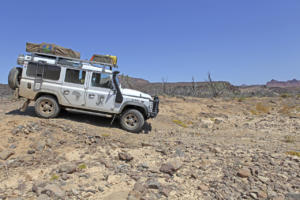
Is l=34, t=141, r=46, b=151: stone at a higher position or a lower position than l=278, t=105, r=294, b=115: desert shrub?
lower

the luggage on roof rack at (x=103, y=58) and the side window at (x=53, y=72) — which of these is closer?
the side window at (x=53, y=72)

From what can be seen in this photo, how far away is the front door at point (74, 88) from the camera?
6.71 meters

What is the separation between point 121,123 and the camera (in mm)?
6863

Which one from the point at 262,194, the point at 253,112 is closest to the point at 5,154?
the point at 262,194

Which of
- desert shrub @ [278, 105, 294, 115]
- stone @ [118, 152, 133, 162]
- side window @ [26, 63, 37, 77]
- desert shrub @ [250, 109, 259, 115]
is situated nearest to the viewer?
stone @ [118, 152, 133, 162]

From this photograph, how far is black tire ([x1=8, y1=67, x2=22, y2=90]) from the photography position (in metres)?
6.58

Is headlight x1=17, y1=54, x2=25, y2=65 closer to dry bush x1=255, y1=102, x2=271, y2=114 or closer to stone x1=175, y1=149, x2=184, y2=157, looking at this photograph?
stone x1=175, y1=149, x2=184, y2=157

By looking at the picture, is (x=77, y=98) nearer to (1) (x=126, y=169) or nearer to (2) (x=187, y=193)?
(1) (x=126, y=169)

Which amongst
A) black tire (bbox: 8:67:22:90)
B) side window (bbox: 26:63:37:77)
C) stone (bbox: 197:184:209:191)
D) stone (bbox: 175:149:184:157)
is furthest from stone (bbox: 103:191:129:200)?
black tire (bbox: 8:67:22:90)

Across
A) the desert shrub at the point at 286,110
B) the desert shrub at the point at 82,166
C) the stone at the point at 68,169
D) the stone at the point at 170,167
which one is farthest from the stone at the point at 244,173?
the desert shrub at the point at 286,110

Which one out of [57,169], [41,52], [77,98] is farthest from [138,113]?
[41,52]

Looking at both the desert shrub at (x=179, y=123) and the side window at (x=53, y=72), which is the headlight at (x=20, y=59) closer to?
the side window at (x=53, y=72)

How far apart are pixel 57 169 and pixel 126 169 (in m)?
1.50

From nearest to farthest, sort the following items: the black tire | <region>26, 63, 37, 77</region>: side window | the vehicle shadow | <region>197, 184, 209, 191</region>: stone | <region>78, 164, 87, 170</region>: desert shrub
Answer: <region>197, 184, 209, 191</region>: stone → <region>78, 164, 87, 170</region>: desert shrub → the black tire → <region>26, 63, 37, 77</region>: side window → the vehicle shadow
